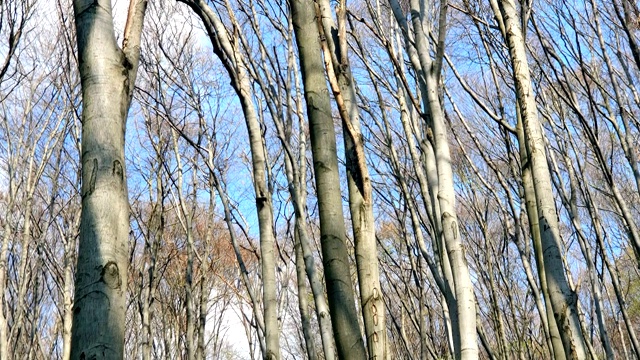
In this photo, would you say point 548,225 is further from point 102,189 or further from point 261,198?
point 102,189

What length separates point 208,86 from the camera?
707cm

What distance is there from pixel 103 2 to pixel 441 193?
106 centimetres

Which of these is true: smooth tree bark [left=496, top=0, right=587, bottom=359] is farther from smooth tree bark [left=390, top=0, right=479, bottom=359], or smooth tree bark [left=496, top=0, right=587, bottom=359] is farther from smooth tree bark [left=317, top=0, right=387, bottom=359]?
smooth tree bark [left=317, top=0, right=387, bottom=359]

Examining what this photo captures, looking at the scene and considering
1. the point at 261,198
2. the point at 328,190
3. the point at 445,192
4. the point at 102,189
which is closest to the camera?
the point at 102,189

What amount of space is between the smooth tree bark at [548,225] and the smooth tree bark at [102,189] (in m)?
1.27

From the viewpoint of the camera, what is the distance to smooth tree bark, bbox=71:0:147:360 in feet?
3.64

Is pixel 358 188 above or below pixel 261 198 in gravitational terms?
below

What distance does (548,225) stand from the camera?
189 centimetres

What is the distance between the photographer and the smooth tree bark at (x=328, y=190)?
1370mm

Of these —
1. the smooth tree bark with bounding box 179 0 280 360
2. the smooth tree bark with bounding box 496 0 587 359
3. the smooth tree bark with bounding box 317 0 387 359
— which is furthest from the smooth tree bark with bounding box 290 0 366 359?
the smooth tree bark with bounding box 179 0 280 360

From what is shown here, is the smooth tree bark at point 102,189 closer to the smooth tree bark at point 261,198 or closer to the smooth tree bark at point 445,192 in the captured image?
the smooth tree bark at point 445,192

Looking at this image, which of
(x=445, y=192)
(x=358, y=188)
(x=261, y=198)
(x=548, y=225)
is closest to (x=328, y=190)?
(x=358, y=188)

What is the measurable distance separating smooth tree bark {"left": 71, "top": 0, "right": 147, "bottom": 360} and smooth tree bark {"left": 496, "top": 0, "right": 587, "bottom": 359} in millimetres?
1271

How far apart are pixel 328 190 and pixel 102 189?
52 cm
